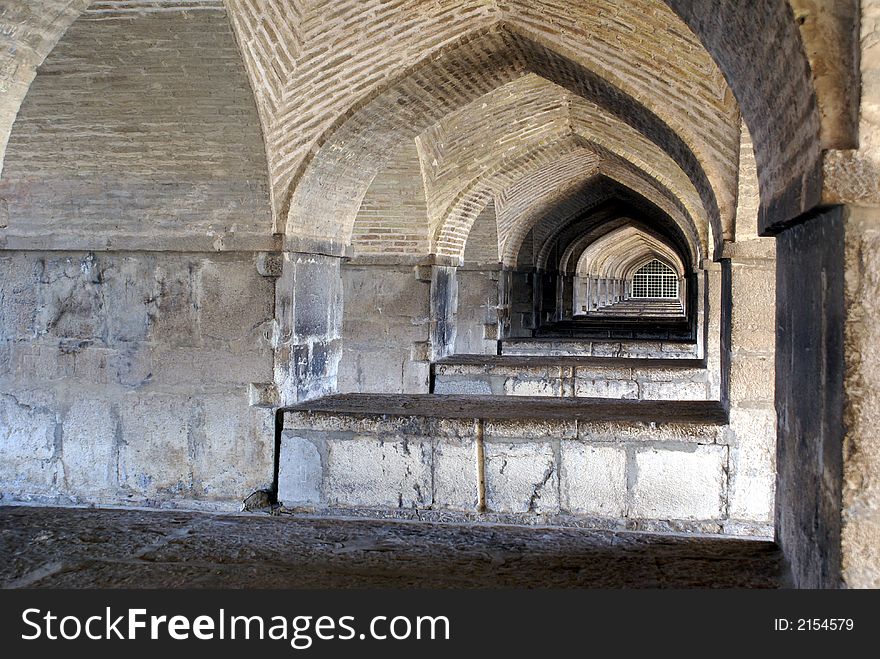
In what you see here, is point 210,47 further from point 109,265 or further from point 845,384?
point 845,384


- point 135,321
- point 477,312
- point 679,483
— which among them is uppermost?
point 477,312

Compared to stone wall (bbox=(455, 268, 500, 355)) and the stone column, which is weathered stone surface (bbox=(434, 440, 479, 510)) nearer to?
the stone column

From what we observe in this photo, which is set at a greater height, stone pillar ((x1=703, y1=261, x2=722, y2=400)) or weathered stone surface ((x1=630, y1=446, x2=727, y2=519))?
stone pillar ((x1=703, y1=261, x2=722, y2=400))

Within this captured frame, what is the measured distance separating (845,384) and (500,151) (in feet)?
22.8

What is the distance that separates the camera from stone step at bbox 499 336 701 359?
420 inches

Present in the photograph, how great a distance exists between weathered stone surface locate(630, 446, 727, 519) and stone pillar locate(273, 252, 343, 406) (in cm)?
232

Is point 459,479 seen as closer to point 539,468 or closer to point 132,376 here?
point 539,468

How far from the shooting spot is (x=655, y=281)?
128 ft

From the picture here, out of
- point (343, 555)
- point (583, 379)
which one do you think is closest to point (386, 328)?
point (583, 379)

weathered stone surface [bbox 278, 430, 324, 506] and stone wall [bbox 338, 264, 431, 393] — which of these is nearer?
weathered stone surface [bbox 278, 430, 324, 506]

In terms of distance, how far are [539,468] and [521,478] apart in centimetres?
12

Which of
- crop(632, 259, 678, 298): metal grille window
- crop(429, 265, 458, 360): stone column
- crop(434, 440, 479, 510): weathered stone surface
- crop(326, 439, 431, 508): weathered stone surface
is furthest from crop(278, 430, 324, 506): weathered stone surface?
crop(632, 259, 678, 298): metal grille window

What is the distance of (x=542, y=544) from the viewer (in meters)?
3.69

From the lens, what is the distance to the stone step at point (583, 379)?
851 cm
